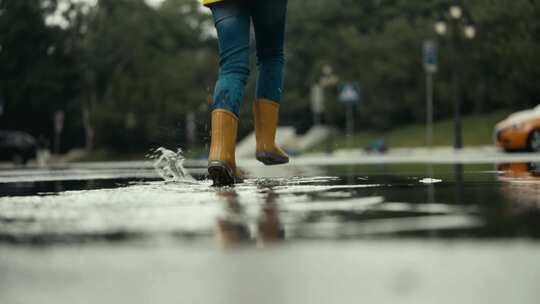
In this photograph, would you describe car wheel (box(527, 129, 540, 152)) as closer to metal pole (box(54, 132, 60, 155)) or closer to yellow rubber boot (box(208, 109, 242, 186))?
yellow rubber boot (box(208, 109, 242, 186))

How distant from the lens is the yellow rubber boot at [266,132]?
779 centimetres

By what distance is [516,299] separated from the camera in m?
2.39

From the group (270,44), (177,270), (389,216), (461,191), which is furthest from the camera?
Answer: (270,44)

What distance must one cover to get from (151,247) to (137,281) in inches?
25.1

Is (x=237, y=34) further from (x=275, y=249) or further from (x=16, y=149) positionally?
(x=16, y=149)

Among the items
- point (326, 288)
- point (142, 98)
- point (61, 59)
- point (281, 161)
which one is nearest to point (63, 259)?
point (326, 288)

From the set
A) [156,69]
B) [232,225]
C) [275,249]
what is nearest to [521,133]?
[232,225]

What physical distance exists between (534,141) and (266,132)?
468 inches

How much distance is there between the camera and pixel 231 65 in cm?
721

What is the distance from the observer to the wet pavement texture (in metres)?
2.56

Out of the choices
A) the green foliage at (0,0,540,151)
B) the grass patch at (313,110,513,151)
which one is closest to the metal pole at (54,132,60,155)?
the green foliage at (0,0,540,151)

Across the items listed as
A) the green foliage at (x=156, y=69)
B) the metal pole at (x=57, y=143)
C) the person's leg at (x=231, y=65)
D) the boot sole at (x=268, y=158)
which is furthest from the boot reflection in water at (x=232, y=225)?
the metal pole at (x=57, y=143)

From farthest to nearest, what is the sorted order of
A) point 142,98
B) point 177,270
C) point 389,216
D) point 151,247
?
point 142,98
point 389,216
point 151,247
point 177,270

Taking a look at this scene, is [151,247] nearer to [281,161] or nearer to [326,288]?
[326,288]
